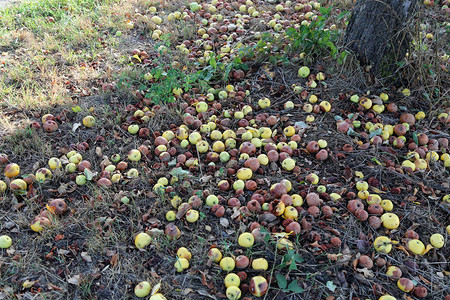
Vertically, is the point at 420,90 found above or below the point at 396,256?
above

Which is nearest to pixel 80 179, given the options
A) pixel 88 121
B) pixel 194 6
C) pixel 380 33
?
pixel 88 121

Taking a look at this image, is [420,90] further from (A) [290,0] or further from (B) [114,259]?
(B) [114,259]

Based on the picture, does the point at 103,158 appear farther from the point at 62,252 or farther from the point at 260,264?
the point at 260,264

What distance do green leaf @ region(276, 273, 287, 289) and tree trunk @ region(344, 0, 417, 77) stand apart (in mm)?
2885

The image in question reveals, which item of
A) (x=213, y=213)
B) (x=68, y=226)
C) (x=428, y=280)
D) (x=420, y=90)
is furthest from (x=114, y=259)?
(x=420, y=90)

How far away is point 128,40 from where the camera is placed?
5.62 m

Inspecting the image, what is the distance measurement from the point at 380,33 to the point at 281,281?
309cm

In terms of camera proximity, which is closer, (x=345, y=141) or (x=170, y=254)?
(x=170, y=254)

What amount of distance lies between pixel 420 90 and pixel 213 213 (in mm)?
2928

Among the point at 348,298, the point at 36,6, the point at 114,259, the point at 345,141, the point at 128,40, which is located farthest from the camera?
the point at 36,6

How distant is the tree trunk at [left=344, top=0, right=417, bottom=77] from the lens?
12.8ft

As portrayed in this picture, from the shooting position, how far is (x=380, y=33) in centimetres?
404

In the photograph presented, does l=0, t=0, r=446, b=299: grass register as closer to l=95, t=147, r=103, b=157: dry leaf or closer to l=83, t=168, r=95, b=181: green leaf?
l=95, t=147, r=103, b=157: dry leaf

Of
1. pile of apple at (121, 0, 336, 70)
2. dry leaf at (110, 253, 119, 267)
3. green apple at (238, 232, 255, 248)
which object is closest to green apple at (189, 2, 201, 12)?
pile of apple at (121, 0, 336, 70)
